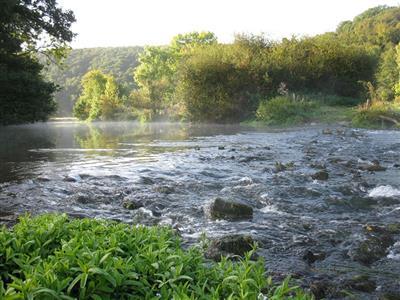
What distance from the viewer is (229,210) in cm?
618

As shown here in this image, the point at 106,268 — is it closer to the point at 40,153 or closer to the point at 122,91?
the point at 40,153

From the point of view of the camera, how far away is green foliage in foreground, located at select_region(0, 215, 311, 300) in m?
2.09

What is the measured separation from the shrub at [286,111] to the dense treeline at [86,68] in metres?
66.3

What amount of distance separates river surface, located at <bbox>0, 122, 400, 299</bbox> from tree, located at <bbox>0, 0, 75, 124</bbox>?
7.17 meters

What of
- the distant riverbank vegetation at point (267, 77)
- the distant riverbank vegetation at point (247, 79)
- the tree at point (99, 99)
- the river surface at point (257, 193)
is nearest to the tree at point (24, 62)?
the distant riverbank vegetation at point (247, 79)

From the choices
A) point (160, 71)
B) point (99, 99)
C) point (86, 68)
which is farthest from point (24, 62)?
point (86, 68)

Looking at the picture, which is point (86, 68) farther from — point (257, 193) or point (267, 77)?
point (257, 193)

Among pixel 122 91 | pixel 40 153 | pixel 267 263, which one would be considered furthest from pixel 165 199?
pixel 122 91

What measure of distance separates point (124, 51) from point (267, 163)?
5391 inches

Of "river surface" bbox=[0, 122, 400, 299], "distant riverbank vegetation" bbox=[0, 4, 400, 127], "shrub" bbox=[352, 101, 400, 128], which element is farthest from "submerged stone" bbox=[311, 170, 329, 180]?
"distant riverbank vegetation" bbox=[0, 4, 400, 127]

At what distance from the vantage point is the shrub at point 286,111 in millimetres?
24419

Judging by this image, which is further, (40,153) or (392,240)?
(40,153)

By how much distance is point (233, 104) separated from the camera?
29.5 meters

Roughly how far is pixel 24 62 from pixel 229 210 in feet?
62.4
